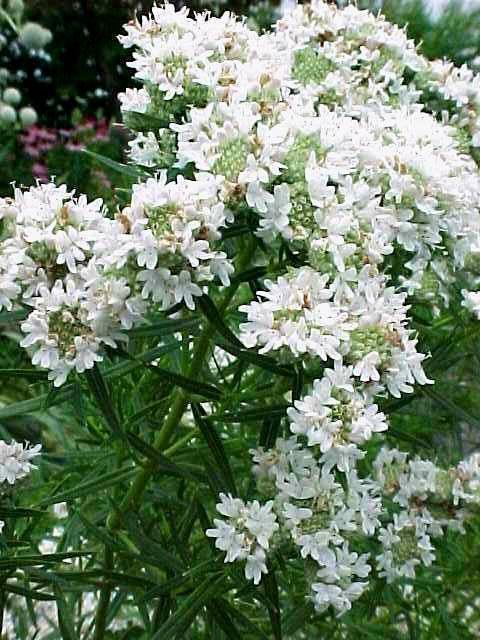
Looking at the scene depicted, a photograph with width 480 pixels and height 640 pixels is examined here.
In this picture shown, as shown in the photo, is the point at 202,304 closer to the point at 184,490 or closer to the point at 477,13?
the point at 184,490

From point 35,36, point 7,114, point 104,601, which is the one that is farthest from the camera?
point 35,36

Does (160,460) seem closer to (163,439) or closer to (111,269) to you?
(163,439)

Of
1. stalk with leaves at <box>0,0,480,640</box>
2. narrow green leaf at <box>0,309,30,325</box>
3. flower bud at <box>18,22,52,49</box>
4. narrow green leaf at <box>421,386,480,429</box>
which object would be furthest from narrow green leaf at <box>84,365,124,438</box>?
flower bud at <box>18,22,52,49</box>

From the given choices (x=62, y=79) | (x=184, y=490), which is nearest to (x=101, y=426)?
(x=184, y=490)

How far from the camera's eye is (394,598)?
1586 mm

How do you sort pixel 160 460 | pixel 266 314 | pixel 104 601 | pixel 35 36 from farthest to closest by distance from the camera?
pixel 35 36 < pixel 104 601 < pixel 160 460 < pixel 266 314

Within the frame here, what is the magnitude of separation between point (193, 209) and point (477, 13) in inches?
211

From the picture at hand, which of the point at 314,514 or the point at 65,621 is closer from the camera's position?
the point at 314,514

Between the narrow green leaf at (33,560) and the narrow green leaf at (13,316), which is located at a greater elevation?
the narrow green leaf at (13,316)

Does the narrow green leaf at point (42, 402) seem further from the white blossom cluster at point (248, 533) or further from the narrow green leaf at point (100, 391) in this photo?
the white blossom cluster at point (248, 533)

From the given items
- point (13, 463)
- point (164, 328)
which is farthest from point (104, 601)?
point (164, 328)

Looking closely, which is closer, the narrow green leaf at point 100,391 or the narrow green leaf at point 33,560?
the narrow green leaf at point 100,391

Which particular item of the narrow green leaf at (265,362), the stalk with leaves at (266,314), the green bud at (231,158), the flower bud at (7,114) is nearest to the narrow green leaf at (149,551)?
the stalk with leaves at (266,314)

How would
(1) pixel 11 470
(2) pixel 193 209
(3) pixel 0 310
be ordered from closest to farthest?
1. (2) pixel 193 209
2. (3) pixel 0 310
3. (1) pixel 11 470
